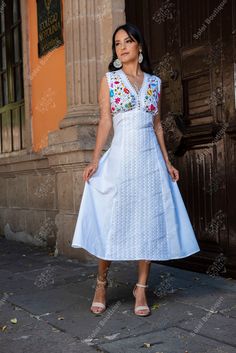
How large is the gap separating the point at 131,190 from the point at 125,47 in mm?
897

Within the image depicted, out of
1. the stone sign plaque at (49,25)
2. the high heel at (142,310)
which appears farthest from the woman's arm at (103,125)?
the stone sign plaque at (49,25)

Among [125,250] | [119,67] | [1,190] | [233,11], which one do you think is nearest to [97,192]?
[125,250]

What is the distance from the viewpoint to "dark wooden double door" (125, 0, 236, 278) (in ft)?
13.7

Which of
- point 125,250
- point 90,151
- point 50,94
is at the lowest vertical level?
point 125,250

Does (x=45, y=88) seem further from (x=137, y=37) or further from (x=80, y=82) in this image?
(x=137, y=37)

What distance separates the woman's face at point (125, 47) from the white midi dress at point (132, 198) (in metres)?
0.09

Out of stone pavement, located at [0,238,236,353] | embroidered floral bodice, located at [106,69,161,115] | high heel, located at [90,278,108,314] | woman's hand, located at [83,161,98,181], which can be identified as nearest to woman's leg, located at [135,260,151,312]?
stone pavement, located at [0,238,236,353]

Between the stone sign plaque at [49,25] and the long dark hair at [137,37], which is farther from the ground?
the stone sign plaque at [49,25]

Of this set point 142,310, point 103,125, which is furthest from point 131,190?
point 142,310

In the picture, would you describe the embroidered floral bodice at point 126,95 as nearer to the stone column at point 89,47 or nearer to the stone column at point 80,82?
the stone column at point 80,82

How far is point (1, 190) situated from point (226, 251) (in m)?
4.44

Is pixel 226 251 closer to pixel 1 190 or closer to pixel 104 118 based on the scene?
pixel 104 118

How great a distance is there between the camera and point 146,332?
114 inches

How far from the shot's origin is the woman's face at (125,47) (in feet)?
10.8
